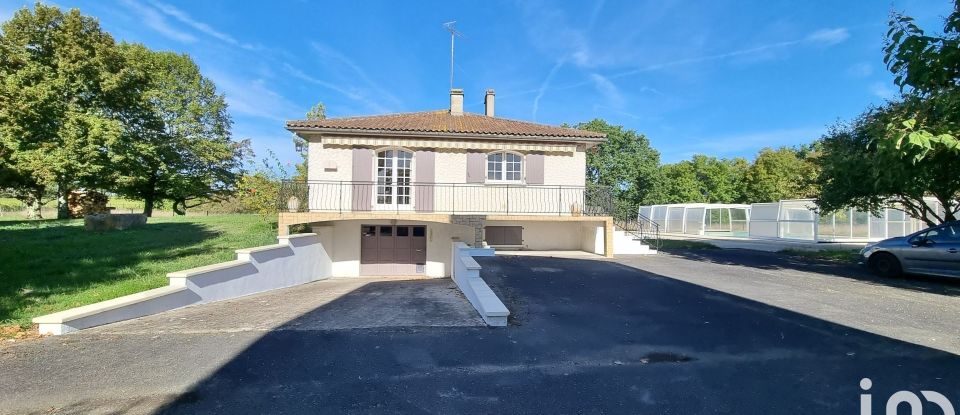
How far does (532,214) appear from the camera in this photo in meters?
14.3

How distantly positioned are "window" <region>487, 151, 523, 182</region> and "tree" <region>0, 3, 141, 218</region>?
24.4m

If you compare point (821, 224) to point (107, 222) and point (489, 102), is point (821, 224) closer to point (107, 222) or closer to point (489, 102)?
point (489, 102)

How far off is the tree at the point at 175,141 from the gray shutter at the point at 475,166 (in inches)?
984

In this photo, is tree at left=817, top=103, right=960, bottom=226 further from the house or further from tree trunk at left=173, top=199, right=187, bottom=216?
tree trunk at left=173, top=199, right=187, bottom=216

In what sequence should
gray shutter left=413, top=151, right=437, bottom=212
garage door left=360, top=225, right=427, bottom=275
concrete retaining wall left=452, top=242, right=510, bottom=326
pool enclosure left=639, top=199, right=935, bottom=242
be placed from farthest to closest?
1. pool enclosure left=639, top=199, right=935, bottom=242
2. garage door left=360, top=225, right=427, bottom=275
3. gray shutter left=413, top=151, right=437, bottom=212
4. concrete retaining wall left=452, top=242, right=510, bottom=326

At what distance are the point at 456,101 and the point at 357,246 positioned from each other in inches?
319

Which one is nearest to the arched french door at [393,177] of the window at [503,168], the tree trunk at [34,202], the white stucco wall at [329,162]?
the white stucco wall at [329,162]

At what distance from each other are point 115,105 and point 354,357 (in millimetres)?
33421

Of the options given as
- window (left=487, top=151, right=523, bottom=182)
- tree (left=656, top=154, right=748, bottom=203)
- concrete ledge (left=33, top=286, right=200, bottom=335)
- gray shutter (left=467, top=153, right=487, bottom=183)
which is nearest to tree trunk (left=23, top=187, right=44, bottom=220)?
concrete ledge (left=33, top=286, right=200, bottom=335)

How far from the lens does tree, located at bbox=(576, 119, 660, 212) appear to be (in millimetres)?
44750

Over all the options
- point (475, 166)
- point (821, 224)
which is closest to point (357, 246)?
point (475, 166)

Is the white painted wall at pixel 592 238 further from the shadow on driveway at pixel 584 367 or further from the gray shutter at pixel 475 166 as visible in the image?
the shadow on driveway at pixel 584 367

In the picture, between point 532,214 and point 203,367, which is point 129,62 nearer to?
point 532,214

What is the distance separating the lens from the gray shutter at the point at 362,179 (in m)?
14.7
